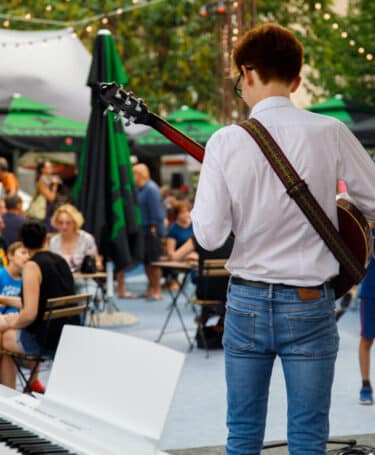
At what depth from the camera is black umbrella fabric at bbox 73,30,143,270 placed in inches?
396

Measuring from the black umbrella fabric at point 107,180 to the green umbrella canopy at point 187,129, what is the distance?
5383mm

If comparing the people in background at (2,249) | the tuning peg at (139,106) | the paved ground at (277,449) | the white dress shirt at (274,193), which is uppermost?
the tuning peg at (139,106)

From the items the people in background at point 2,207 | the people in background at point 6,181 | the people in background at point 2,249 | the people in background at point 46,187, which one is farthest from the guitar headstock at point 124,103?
the people in background at point 46,187

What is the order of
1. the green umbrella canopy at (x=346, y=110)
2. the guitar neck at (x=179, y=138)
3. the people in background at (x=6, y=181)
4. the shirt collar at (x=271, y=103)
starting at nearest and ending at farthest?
1. the shirt collar at (x=271, y=103)
2. the guitar neck at (x=179, y=138)
3. the people in background at (x=6, y=181)
4. the green umbrella canopy at (x=346, y=110)

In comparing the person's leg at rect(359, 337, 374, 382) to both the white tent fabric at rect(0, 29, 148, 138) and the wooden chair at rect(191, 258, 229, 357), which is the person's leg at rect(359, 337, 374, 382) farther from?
the white tent fabric at rect(0, 29, 148, 138)

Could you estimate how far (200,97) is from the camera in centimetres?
2383

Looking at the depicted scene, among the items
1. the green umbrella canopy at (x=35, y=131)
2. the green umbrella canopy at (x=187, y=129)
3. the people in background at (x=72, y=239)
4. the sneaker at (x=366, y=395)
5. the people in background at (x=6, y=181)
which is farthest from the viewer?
the green umbrella canopy at (x=187, y=129)

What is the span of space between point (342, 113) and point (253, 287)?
1201 cm

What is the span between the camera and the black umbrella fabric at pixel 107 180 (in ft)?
33.0

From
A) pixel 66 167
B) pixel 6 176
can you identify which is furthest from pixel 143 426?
pixel 66 167

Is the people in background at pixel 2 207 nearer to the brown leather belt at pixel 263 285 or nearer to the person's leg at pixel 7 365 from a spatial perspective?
the person's leg at pixel 7 365

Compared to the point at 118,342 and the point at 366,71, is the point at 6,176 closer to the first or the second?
the point at 118,342

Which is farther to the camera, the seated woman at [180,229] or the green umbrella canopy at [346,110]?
the green umbrella canopy at [346,110]

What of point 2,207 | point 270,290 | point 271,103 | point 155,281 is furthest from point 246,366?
point 155,281
